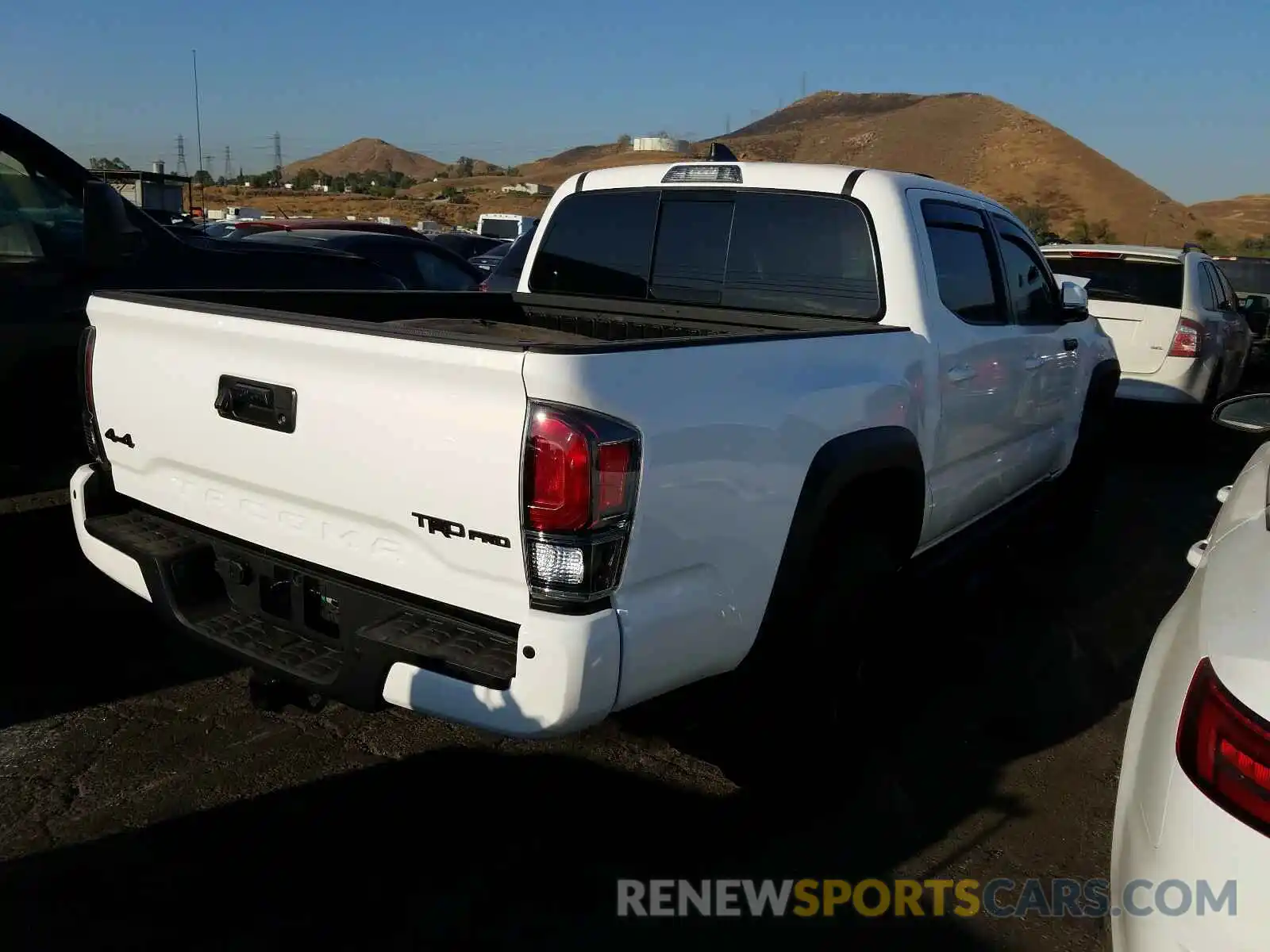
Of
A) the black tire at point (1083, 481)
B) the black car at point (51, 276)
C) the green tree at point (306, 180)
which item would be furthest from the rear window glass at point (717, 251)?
the green tree at point (306, 180)

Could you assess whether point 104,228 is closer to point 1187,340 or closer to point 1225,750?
point 1225,750

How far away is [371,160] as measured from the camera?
140250 mm

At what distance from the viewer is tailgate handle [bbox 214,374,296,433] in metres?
2.77

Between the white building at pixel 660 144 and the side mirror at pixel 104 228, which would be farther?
the white building at pixel 660 144

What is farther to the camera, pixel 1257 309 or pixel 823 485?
pixel 1257 309

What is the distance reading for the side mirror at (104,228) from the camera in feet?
16.7

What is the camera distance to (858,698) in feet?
11.5

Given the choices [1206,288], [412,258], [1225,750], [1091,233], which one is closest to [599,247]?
[1225,750]

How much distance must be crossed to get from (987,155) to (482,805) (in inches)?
3023

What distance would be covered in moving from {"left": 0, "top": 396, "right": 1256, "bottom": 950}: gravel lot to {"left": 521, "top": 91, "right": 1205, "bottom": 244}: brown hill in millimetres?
54158

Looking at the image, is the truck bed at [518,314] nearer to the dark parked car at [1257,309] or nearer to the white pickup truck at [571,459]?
the white pickup truck at [571,459]

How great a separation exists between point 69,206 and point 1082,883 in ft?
17.0

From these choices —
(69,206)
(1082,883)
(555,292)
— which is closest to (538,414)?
(1082,883)

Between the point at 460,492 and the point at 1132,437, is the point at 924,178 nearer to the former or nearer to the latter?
the point at 460,492
